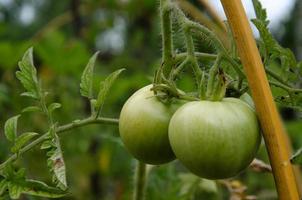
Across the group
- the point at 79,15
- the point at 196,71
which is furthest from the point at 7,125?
the point at 79,15

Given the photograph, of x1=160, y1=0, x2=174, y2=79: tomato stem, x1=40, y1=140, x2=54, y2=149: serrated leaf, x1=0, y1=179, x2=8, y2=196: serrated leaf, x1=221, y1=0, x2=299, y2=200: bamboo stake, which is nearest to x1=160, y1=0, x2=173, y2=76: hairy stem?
x1=160, y1=0, x2=174, y2=79: tomato stem

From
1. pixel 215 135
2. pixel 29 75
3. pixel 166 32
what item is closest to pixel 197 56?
pixel 166 32

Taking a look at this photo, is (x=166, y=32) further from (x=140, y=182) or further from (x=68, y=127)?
(x=140, y=182)

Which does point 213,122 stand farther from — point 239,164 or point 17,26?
point 17,26

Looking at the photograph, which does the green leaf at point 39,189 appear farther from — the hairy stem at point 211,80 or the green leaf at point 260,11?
the green leaf at point 260,11

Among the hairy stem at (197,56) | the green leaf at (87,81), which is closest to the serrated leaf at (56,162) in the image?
the green leaf at (87,81)

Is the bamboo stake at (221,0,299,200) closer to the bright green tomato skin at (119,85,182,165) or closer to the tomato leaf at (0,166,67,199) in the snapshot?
the bright green tomato skin at (119,85,182,165)
